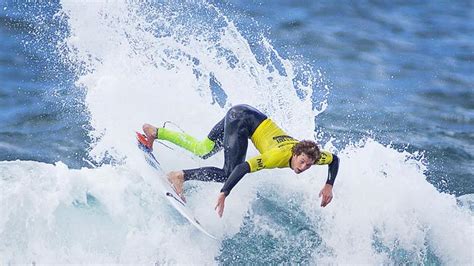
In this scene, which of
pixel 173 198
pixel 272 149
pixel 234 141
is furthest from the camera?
pixel 234 141

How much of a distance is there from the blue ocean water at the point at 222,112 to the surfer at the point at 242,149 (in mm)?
486

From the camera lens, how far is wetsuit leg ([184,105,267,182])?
31.2ft

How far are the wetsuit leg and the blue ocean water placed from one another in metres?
0.50

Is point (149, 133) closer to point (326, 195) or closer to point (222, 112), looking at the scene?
point (222, 112)

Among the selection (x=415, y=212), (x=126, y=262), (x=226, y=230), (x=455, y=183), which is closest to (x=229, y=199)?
(x=226, y=230)

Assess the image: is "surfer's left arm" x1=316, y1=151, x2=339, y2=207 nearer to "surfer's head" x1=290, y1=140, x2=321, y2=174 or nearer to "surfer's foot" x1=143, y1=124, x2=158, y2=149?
"surfer's head" x1=290, y1=140, x2=321, y2=174

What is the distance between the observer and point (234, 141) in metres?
9.52

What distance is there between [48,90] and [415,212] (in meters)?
7.33

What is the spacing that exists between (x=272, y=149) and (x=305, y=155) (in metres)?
0.47

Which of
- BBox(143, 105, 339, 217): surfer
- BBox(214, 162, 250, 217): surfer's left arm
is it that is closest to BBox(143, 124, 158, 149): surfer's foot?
BBox(143, 105, 339, 217): surfer

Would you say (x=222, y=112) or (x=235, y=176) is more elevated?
(x=235, y=176)

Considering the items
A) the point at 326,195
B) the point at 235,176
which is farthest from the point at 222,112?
the point at 235,176

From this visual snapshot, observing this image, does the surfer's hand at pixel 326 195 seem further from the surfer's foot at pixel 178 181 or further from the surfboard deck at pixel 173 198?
the surfer's foot at pixel 178 181

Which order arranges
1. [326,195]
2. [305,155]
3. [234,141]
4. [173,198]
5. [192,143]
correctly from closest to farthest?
[305,155] < [326,195] < [173,198] < [234,141] < [192,143]
